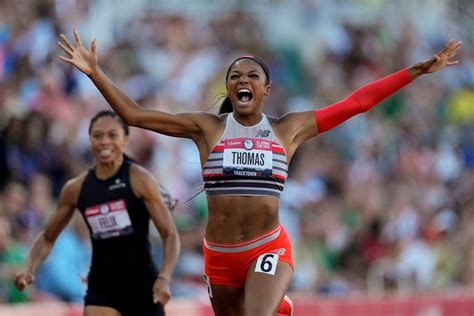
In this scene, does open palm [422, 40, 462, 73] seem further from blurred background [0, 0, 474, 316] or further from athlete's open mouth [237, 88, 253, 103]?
blurred background [0, 0, 474, 316]

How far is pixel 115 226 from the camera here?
33.0ft

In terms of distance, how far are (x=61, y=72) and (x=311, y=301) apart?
4.15 m

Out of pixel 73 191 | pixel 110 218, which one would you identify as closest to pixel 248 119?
pixel 110 218

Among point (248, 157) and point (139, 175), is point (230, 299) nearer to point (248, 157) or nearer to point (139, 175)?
point (248, 157)

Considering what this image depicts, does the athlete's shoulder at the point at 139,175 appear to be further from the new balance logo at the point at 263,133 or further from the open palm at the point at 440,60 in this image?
the open palm at the point at 440,60

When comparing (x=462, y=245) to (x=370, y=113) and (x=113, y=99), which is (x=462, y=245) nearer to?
(x=370, y=113)

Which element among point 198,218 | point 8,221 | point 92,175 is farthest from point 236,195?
point 198,218

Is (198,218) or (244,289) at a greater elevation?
(198,218)

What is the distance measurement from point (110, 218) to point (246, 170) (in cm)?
168

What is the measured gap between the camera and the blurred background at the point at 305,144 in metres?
14.5

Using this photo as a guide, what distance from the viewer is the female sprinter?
882cm

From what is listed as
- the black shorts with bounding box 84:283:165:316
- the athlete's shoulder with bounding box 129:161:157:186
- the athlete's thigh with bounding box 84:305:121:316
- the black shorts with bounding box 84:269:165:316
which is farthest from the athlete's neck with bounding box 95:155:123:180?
the athlete's thigh with bounding box 84:305:121:316

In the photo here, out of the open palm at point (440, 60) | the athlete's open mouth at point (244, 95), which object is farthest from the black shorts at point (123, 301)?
the open palm at point (440, 60)

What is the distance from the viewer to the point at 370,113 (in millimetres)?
18891
